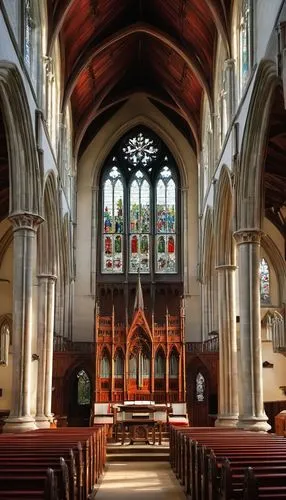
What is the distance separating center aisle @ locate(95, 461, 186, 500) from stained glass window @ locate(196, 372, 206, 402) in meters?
11.0

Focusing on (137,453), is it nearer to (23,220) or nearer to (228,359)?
(228,359)

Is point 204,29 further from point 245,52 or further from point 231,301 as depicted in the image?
point 231,301

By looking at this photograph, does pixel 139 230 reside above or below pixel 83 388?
above

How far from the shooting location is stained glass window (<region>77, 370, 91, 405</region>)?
29.2m

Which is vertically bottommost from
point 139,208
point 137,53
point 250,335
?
point 250,335

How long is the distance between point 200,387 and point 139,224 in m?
7.77

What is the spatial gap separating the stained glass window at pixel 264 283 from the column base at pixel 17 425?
1522cm

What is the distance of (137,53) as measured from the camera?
29.4m

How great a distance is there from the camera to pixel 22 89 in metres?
16.7

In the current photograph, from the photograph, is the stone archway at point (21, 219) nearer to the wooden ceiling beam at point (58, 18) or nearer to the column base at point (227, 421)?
the wooden ceiling beam at point (58, 18)

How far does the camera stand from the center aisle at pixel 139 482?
455 inches

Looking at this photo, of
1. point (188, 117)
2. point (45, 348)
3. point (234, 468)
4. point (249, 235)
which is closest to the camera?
point (234, 468)

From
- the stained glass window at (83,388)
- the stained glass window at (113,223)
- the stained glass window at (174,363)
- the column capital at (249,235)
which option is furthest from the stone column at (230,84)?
the stained glass window at (83,388)

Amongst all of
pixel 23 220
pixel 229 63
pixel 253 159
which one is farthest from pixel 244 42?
pixel 23 220
